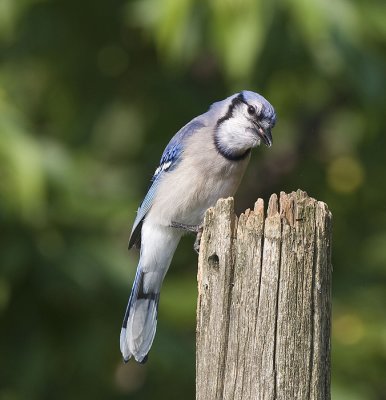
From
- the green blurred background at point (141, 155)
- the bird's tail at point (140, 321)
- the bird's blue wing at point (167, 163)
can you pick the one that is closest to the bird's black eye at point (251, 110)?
the bird's blue wing at point (167, 163)

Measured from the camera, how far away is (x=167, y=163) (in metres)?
5.45

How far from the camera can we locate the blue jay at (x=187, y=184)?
494 cm

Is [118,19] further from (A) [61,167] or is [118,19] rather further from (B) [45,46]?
(A) [61,167]

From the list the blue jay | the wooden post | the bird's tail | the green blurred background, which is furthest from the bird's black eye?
the wooden post

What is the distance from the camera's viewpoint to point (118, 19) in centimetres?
774

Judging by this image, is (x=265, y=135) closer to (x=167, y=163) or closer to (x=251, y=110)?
(x=251, y=110)

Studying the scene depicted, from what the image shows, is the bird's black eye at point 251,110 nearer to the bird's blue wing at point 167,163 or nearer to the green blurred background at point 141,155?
the bird's blue wing at point 167,163

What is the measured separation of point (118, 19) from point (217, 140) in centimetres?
285

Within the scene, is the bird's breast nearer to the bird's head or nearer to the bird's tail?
the bird's head

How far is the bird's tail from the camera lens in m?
4.81

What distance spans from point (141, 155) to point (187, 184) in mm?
2737

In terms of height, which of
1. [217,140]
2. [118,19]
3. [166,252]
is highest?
[118,19]

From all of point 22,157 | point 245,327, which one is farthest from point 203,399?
point 22,157

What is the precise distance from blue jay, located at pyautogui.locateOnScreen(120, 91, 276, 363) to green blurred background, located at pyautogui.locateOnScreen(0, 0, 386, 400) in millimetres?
701
